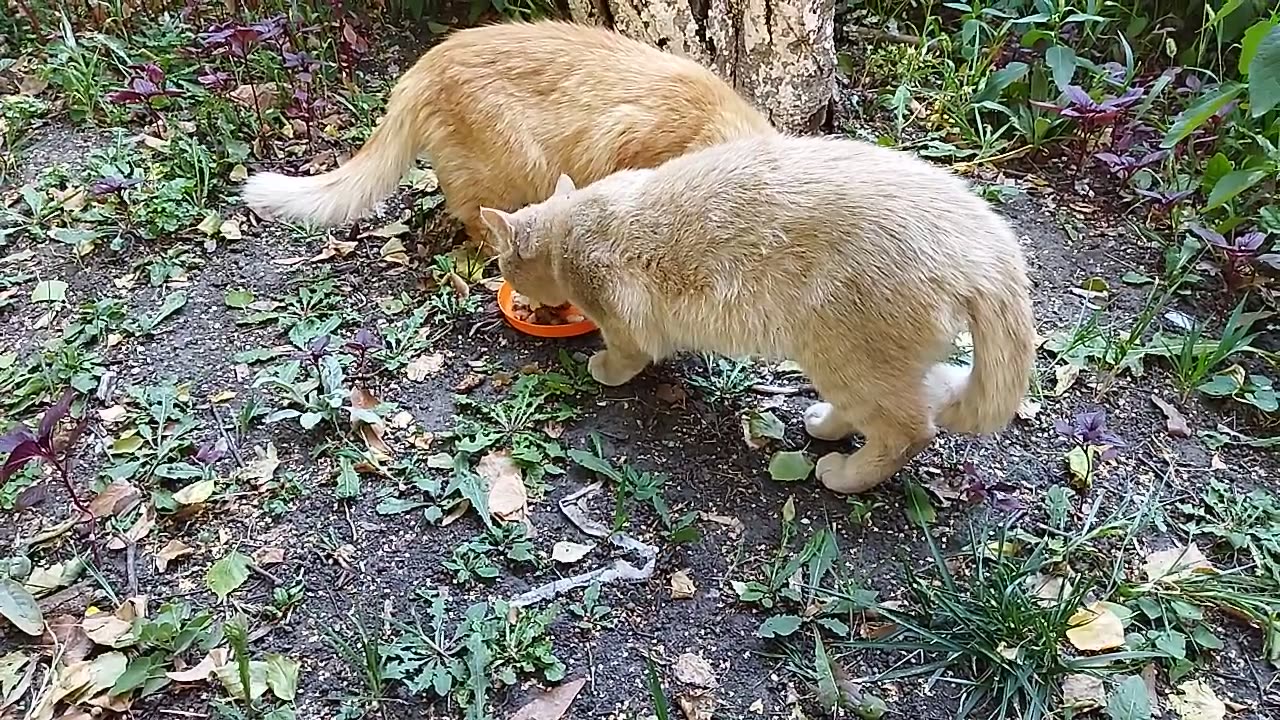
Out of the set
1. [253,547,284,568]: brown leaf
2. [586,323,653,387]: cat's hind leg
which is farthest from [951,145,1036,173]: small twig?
[253,547,284,568]: brown leaf

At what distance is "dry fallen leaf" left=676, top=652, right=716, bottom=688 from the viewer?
216cm

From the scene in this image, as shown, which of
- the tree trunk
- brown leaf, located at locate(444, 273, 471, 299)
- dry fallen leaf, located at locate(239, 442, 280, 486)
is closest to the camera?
dry fallen leaf, located at locate(239, 442, 280, 486)

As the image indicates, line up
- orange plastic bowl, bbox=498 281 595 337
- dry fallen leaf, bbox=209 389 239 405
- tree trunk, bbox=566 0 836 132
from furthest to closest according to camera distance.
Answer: tree trunk, bbox=566 0 836 132 < orange plastic bowl, bbox=498 281 595 337 < dry fallen leaf, bbox=209 389 239 405

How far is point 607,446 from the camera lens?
2672 mm

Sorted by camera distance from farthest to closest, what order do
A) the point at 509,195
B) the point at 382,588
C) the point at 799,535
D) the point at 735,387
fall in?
the point at 509,195
the point at 735,387
the point at 799,535
the point at 382,588

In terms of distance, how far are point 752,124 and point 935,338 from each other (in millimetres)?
1039

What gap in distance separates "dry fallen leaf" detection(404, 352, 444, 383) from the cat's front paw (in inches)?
18.1

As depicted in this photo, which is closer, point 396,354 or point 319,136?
point 396,354

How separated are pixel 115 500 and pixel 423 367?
0.88 metres

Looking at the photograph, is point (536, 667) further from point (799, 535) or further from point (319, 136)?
point (319, 136)

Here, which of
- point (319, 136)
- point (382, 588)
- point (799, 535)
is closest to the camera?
point (382, 588)

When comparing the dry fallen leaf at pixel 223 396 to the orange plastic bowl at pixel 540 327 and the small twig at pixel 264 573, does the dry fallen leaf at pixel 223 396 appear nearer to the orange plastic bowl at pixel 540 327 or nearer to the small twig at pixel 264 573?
the small twig at pixel 264 573

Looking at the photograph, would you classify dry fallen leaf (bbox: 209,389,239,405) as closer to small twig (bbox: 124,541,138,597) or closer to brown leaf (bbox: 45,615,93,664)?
small twig (bbox: 124,541,138,597)

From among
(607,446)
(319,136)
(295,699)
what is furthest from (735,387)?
(319,136)
